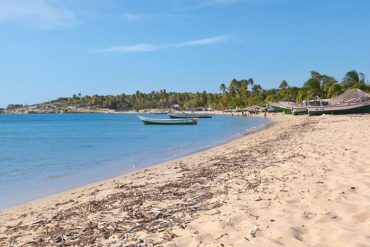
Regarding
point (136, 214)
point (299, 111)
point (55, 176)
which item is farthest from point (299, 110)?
point (136, 214)

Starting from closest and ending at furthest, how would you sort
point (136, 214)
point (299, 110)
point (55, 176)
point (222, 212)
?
point (222, 212), point (136, 214), point (55, 176), point (299, 110)

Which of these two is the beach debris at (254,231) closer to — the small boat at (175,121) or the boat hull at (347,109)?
the boat hull at (347,109)

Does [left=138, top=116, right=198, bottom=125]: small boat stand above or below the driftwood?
below

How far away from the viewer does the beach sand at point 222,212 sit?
561 centimetres

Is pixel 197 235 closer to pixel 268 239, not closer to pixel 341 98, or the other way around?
pixel 268 239

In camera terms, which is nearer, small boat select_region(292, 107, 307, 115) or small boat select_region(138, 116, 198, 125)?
small boat select_region(292, 107, 307, 115)

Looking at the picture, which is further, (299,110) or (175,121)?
(175,121)

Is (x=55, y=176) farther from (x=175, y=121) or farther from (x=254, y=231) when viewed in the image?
(x=175, y=121)

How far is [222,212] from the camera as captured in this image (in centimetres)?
691

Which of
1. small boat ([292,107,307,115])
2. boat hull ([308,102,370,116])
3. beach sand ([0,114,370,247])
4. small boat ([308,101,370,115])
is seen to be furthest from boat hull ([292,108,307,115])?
beach sand ([0,114,370,247])

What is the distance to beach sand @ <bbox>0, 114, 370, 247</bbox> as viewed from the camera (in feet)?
18.4

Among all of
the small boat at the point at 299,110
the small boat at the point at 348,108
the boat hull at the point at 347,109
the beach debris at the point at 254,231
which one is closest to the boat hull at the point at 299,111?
the small boat at the point at 299,110

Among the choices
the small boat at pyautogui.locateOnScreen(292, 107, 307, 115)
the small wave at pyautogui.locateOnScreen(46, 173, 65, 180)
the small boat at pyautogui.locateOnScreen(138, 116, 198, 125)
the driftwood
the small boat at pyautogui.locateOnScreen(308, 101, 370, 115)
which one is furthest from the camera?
the small boat at pyautogui.locateOnScreen(138, 116, 198, 125)

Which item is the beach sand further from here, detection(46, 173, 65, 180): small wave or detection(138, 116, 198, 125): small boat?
detection(138, 116, 198, 125): small boat
